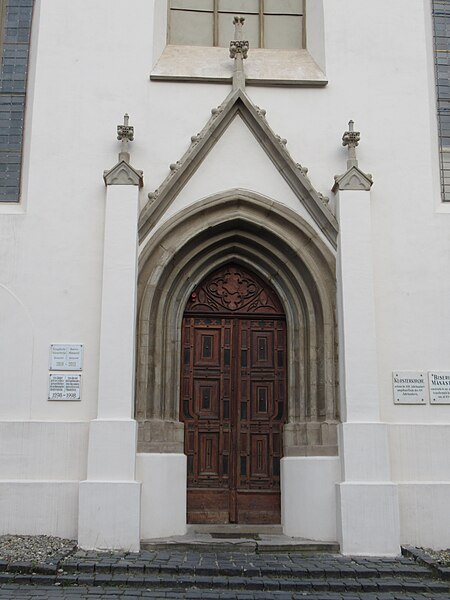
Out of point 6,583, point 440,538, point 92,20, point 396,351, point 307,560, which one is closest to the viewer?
point 6,583

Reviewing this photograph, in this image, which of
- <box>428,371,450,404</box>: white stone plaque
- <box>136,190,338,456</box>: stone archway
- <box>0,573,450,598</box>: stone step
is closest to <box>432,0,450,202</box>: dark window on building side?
<box>136,190,338,456</box>: stone archway

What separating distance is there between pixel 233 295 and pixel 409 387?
2.66m

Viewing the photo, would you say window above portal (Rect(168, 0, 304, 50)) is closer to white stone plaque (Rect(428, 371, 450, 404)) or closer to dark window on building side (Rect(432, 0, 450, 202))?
dark window on building side (Rect(432, 0, 450, 202))

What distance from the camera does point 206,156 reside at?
10102 mm

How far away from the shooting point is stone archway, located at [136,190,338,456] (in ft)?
31.2

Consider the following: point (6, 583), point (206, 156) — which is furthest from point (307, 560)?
point (206, 156)

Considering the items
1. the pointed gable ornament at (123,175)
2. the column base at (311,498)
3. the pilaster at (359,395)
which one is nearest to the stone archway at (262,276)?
the column base at (311,498)

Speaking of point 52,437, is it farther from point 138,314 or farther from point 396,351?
point 396,351

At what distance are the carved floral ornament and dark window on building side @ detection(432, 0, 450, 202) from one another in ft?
9.26

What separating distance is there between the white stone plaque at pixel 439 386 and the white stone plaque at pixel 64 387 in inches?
175

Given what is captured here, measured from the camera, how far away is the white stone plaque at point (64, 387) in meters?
9.31

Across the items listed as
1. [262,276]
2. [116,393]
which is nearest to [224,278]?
[262,276]

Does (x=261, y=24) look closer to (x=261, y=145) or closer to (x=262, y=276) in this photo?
(x=261, y=145)

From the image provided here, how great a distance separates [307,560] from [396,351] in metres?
2.91
